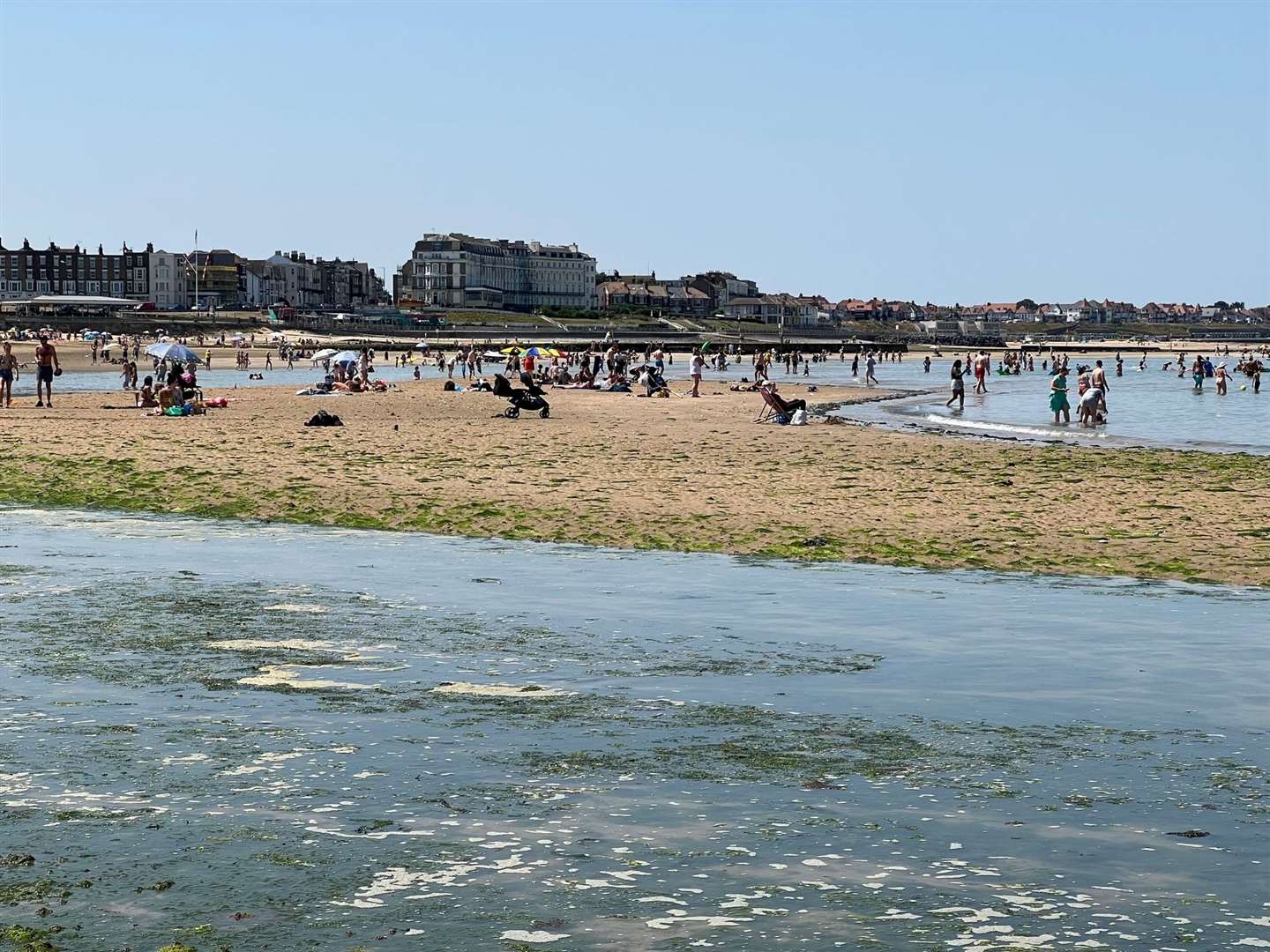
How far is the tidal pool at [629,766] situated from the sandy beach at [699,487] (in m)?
3.21

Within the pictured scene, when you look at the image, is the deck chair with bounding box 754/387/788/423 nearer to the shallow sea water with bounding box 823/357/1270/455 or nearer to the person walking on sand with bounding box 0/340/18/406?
the shallow sea water with bounding box 823/357/1270/455

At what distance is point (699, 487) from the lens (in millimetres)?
22438

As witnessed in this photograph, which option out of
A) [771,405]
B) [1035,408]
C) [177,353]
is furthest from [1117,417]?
[177,353]

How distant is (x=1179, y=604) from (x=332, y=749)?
8.11 meters

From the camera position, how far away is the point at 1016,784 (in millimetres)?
7648

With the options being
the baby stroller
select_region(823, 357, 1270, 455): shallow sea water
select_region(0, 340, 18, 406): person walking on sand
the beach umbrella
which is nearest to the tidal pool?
select_region(823, 357, 1270, 455): shallow sea water

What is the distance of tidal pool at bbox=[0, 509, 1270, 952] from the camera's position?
584 cm

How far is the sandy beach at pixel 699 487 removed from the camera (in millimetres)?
17016

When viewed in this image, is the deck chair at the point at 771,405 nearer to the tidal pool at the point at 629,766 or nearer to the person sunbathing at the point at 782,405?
the person sunbathing at the point at 782,405

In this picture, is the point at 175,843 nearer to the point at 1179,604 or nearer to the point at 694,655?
the point at 694,655

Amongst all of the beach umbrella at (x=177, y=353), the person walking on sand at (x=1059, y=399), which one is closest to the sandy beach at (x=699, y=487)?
the person walking on sand at (x=1059, y=399)

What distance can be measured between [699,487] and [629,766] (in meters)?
14.6

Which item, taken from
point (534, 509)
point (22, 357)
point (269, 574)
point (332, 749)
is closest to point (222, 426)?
point (534, 509)

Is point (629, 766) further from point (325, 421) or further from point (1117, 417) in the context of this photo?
point (1117, 417)
